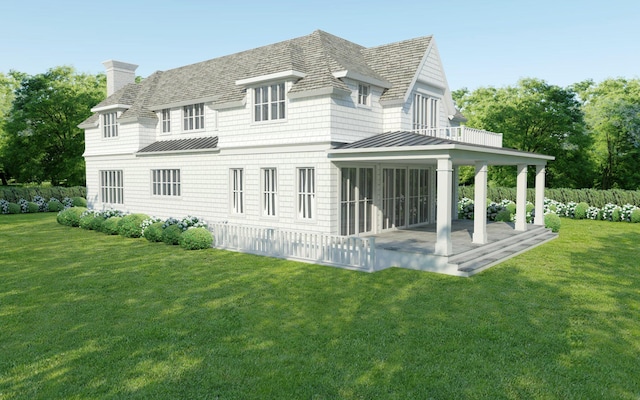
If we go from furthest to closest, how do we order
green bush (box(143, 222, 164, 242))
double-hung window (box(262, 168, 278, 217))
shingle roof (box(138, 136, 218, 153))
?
shingle roof (box(138, 136, 218, 153)), green bush (box(143, 222, 164, 242)), double-hung window (box(262, 168, 278, 217))

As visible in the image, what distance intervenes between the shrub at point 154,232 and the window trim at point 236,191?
3.05 meters

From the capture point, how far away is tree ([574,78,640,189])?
36344 millimetres

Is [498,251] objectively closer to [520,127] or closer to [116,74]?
[116,74]

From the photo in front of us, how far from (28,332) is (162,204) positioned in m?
14.7

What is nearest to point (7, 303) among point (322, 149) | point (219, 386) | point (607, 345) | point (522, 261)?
point (219, 386)

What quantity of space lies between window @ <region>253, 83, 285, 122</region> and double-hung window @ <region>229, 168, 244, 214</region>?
8.32ft

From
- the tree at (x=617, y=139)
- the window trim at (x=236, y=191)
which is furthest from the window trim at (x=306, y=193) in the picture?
the tree at (x=617, y=139)

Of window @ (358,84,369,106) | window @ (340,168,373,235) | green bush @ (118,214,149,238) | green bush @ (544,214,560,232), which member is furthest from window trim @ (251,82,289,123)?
green bush @ (544,214,560,232)

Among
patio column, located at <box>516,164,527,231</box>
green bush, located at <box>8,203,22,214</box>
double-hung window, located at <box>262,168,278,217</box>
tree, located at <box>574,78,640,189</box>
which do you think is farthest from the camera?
tree, located at <box>574,78,640,189</box>

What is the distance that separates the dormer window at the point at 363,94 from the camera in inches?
685

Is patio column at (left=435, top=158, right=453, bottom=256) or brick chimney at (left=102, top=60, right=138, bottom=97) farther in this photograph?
brick chimney at (left=102, top=60, right=138, bottom=97)

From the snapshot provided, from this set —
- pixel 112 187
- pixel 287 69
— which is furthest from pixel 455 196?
pixel 112 187

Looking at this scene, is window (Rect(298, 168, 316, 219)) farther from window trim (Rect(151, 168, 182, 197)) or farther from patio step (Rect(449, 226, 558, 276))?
window trim (Rect(151, 168, 182, 197))

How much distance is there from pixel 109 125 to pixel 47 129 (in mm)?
23957
